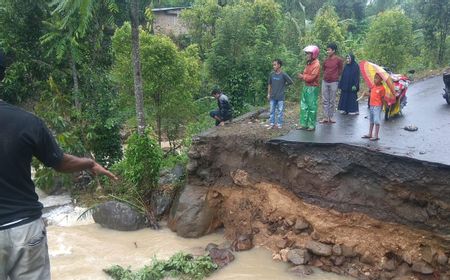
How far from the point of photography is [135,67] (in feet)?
34.3

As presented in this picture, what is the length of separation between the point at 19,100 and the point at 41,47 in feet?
5.91

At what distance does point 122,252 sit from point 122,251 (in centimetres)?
4

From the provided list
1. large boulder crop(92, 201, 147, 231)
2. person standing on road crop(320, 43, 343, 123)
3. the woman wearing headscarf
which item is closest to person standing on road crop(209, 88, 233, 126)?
person standing on road crop(320, 43, 343, 123)

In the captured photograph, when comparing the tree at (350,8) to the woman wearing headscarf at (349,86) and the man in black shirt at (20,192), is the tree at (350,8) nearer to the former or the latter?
the woman wearing headscarf at (349,86)

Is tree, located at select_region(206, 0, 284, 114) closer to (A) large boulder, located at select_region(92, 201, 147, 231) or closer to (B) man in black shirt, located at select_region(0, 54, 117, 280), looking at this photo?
(A) large boulder, located at select_region(92, 201, 147, 231)

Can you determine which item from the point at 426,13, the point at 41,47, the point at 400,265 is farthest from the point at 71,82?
the point at 426,13

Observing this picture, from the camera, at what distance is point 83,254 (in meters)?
9.09

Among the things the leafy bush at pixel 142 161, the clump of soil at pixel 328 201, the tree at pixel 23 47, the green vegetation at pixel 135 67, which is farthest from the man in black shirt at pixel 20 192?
the tree at pixel 23 47

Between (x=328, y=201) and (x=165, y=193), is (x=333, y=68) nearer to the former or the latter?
(x=328, y=201)

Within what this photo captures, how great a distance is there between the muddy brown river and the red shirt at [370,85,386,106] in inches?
122

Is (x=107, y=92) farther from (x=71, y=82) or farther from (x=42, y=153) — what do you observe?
(x=42, y=153)

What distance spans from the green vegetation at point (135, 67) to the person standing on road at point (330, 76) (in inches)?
152

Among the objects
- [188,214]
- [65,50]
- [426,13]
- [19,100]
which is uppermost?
[426,13]

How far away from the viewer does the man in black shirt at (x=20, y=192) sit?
2.74 m
